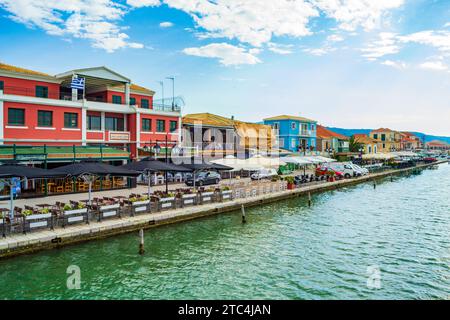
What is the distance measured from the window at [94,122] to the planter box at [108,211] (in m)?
17.6

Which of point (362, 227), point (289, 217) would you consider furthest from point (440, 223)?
point (289, 217)

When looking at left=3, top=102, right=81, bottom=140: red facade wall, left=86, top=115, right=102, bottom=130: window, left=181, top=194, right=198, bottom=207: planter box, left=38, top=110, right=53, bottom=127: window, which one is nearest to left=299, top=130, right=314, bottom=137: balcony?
left=86, top=115, right=102, bottom=130: window

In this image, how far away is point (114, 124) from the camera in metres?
37.5

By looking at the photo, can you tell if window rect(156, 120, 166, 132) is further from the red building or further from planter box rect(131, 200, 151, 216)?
planter box rect(131, 200, 151, 216)

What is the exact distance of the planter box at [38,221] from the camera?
16250 mm

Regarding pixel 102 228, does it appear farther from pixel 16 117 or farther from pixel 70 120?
pixel 70 120

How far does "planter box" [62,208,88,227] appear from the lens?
17.6 meters

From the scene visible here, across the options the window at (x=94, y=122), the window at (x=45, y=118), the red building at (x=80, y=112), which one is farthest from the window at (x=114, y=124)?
the window at (x=45, y=118)

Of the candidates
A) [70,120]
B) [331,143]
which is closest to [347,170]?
[331,143]

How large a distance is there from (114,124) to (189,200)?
1740 centimetres

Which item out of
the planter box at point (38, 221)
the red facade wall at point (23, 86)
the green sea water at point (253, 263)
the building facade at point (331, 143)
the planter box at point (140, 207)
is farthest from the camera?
the building facade at point (331, 143)

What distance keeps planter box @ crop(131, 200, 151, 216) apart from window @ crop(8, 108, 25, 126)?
48.3 ft

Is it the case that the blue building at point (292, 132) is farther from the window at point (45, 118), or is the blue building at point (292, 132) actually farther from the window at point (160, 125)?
the window at point (45, 118)
